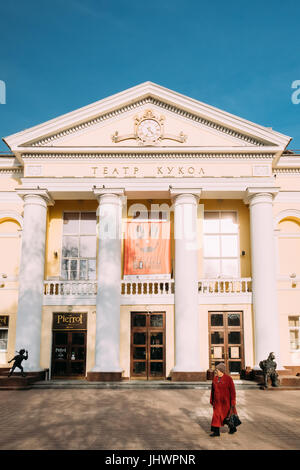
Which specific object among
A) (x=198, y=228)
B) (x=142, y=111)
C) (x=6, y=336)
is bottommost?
(x=6, y=336)

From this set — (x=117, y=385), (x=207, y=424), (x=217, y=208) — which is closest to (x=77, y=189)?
(x=217, y=208)

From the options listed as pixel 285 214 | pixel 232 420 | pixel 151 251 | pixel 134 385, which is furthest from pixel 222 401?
pixel 285 214

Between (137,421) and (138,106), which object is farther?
(138,106)

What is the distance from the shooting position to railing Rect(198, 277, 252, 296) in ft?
63.4

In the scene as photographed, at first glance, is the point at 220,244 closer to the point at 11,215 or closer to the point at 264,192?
the point at 264,192

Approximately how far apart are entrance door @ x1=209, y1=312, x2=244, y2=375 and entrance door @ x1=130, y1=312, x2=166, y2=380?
212 cm

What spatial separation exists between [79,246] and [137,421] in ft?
37.6

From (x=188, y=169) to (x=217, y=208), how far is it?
8.95 feet

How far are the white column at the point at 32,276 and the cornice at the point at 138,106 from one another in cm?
256

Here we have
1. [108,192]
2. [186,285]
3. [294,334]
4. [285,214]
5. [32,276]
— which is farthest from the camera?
[285,214]

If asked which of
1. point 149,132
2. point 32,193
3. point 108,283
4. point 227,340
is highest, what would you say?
point 149,132

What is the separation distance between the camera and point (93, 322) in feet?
62.8

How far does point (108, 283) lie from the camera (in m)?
18.6

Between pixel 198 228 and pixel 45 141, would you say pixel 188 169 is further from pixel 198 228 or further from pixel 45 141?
pixel 45 141
